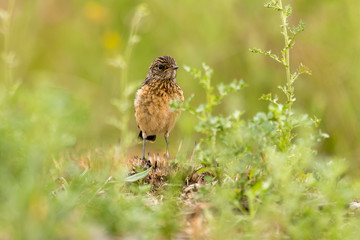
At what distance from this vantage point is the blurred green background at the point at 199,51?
28.1 feet

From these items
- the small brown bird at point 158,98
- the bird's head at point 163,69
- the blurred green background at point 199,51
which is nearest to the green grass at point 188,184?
the small brown bird at point 158,98

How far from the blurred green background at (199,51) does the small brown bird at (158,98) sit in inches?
29.6

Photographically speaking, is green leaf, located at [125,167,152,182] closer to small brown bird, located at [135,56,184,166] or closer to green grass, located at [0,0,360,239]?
green grass, located at [0,0,360,239]

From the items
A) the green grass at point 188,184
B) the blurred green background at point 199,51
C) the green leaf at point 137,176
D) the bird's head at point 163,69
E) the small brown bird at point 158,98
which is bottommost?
the green grass at point 188,184

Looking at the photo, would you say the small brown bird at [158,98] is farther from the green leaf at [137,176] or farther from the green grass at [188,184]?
the green leaf at [137,176]

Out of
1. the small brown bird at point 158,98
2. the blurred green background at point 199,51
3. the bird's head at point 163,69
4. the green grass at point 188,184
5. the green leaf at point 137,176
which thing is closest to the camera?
the green grass at point 188,184

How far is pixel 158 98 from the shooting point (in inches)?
273

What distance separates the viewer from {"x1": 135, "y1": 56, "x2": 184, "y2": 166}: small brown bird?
6.93m

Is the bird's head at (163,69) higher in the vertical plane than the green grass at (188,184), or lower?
higher

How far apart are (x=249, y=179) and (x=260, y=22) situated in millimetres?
5456

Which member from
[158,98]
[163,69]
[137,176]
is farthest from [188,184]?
[163,69]

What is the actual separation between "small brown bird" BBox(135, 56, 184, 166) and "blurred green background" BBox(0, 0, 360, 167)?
2.47 ft

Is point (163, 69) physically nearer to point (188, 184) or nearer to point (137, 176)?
point (188, 184)

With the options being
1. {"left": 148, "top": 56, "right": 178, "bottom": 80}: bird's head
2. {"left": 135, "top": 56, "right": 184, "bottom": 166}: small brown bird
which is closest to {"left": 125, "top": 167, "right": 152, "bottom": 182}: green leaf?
{"left": 135, "top": 56, "right": 184, "bottom": 166}: small brown bird
